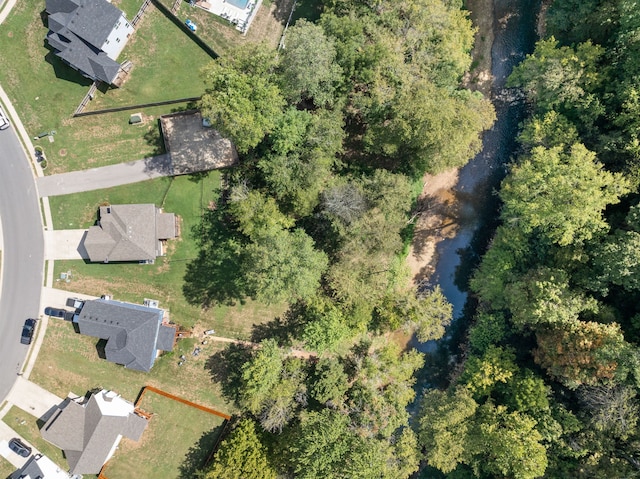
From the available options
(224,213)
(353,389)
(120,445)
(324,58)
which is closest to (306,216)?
(224,213)

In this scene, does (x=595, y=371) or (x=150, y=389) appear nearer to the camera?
(x=595, y=371)

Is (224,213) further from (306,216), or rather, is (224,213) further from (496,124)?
(496,124)

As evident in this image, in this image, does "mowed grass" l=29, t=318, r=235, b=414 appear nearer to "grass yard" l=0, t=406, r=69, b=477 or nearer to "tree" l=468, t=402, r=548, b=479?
"grass yard" l=0, t=406, r=69, b=477

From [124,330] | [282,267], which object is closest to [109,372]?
[124,330]

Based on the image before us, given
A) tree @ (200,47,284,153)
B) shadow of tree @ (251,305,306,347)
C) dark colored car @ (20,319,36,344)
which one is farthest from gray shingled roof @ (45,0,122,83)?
shadow of tree @ (251,305,306,347)

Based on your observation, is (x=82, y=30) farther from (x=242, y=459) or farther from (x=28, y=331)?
(x=242, y=459)

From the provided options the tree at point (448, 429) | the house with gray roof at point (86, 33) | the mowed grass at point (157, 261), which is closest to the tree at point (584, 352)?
the tree at point (448, 429)

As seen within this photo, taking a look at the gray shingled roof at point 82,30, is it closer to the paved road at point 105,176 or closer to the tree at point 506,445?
the paved road at point 105,176
